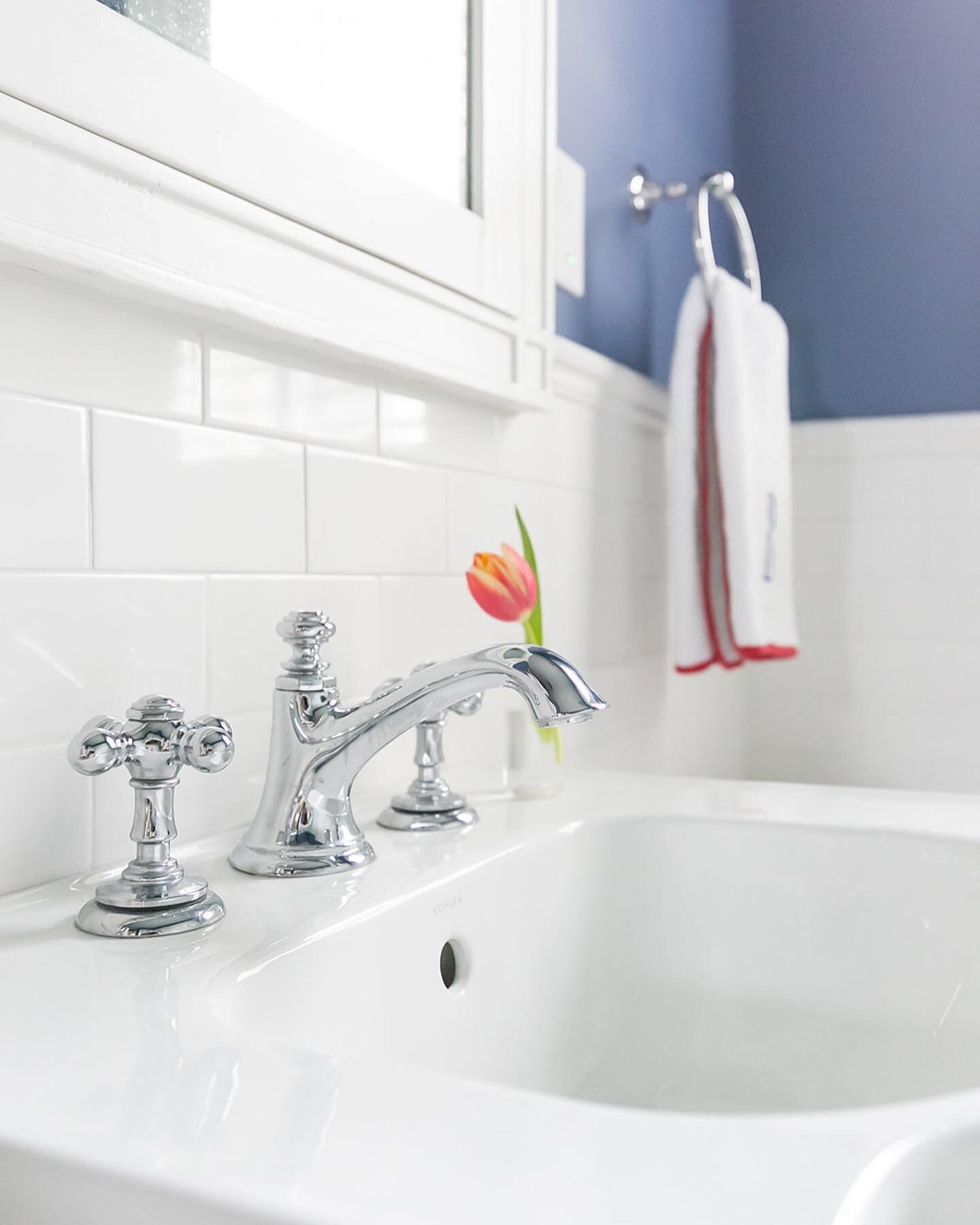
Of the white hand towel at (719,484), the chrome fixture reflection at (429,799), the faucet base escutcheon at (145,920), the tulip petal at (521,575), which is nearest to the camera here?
the faucet base escutcheon at (145,920)

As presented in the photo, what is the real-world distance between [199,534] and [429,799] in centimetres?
23

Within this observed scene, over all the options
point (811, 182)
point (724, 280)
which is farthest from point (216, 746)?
point (811, 182)

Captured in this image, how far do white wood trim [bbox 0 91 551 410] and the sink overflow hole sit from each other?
0.39m

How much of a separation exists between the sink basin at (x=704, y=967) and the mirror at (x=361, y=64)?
52 cm

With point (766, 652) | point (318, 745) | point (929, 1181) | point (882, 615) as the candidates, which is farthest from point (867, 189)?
point (929, 1181)

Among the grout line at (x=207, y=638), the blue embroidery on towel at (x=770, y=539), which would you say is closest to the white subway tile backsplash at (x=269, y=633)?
the grout line at (x=207, y=638)

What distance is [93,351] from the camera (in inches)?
24.7

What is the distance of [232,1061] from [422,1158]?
9 centimetres

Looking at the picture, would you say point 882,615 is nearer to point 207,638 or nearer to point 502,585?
point 502,585

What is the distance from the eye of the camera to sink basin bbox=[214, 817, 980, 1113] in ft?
2.21

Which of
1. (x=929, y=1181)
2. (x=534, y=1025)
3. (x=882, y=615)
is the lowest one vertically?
(x=534, y=1025)

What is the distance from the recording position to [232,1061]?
0.39 metres

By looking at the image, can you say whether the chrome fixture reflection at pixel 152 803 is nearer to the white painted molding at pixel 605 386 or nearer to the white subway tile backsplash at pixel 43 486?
the white subway tile backsplash at pixel 43 486

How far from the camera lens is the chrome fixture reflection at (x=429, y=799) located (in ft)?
2.50
